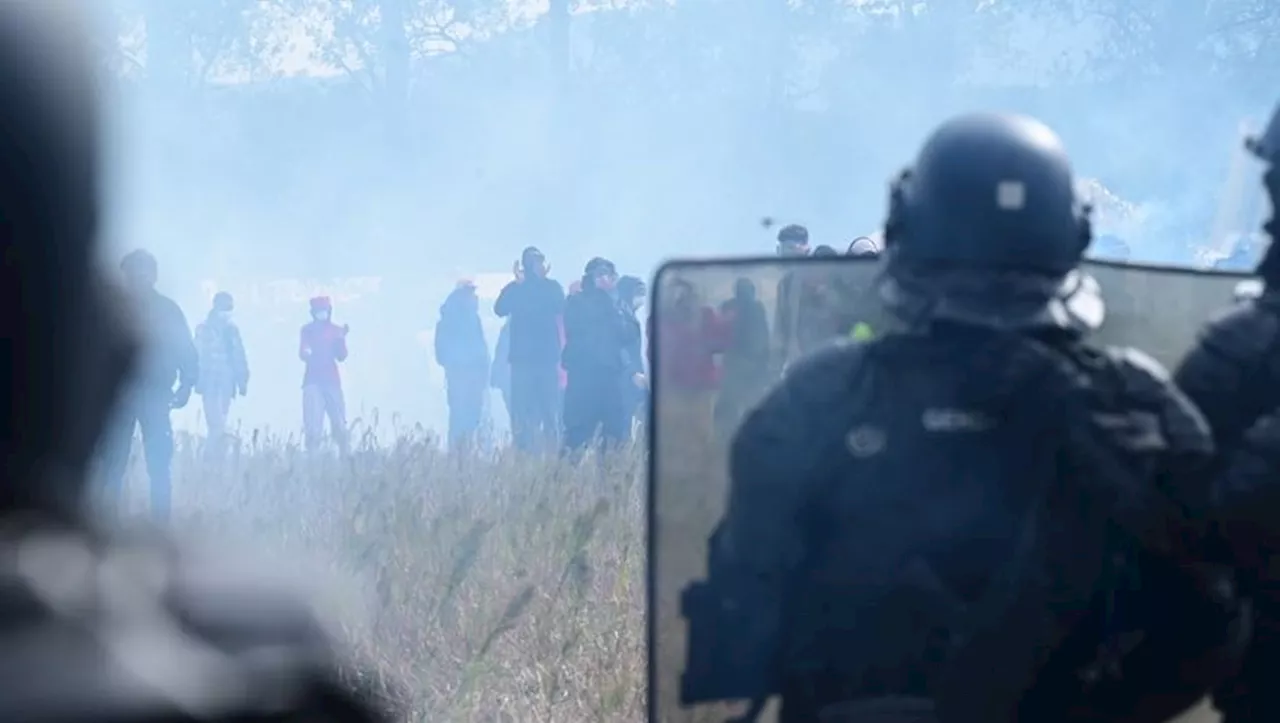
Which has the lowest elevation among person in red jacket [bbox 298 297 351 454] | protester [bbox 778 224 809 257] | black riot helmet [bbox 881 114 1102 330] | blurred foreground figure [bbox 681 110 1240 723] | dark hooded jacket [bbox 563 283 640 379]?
person in red jacket [bbox 298 297 351 454]

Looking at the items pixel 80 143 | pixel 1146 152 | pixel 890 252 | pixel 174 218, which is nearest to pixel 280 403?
pixel 174 218

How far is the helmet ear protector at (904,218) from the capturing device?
295 cm

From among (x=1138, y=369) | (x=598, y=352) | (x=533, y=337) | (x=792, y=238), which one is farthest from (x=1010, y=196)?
(x=533, y=337)

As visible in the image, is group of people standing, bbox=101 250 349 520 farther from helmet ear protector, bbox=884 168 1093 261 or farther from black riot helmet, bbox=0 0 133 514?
black riot helmet, bbox=0 0 133 514

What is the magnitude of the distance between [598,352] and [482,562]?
4.65 metres

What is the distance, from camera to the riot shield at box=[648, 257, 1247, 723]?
3.05m

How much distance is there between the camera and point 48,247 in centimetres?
88

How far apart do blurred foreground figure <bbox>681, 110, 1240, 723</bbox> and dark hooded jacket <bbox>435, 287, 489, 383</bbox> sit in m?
8.87

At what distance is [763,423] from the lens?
9.36ft

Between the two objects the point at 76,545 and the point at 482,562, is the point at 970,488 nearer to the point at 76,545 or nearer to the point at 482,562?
the point at 76,545

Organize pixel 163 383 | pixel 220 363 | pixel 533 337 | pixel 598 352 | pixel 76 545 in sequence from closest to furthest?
1. pixel 76 545
2. pixel 163 383
3. pixel 598 352
4. pixel 533 337
5. pixel 220 363

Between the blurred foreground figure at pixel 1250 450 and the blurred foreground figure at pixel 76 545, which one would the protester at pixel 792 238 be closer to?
the blurred foreground figure at pixel 1250 450

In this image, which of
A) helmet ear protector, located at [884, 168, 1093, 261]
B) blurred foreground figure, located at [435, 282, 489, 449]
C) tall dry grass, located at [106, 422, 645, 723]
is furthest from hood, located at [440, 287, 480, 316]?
helmet ear protector, located at [884, 168, 1093, 261]

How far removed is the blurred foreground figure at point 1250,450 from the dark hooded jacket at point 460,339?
8.87 meters
